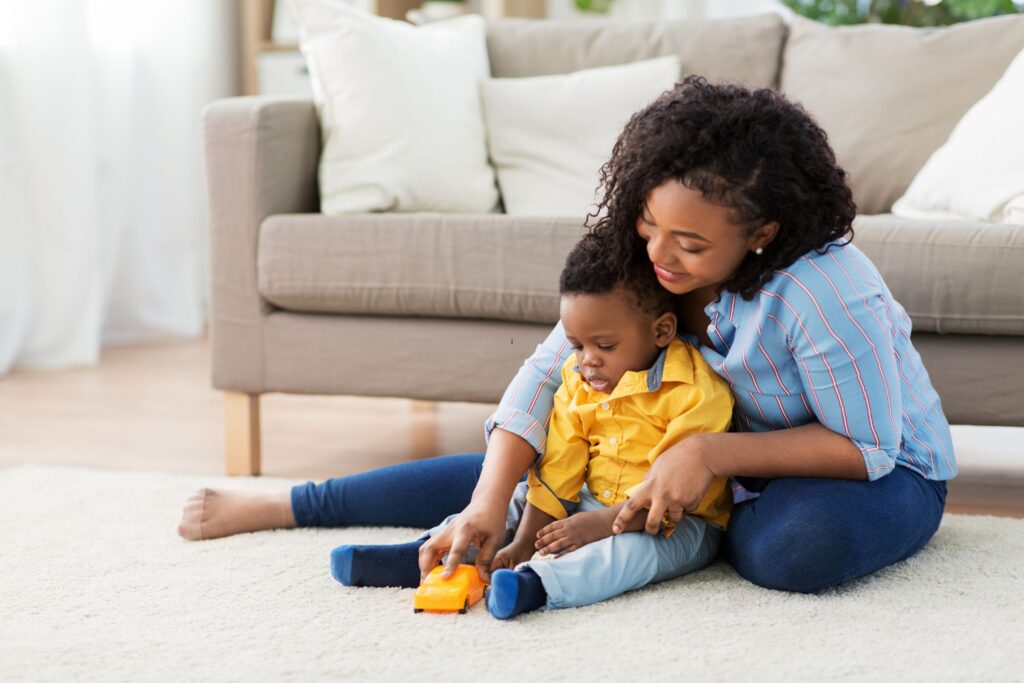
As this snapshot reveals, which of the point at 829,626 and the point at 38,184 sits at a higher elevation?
the point at 829,626

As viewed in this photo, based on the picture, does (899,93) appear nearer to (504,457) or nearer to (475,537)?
(504,457)

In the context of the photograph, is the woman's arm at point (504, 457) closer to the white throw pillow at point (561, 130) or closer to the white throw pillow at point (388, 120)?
the white throw pillow at point (388, 120)

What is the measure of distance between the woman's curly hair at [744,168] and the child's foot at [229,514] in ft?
1.96

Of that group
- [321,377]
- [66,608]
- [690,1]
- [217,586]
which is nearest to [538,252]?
[321,377]

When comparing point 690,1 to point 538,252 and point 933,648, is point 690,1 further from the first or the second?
point 933,648

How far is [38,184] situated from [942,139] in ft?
7.19

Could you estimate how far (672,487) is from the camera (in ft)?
3.98

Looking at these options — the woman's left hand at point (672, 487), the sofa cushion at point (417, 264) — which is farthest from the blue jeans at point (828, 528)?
the sofa cushion at point (417, 264)

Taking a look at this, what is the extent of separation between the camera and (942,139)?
2.20 meters

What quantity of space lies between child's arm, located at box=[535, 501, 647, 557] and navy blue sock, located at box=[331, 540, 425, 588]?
6.0 inches

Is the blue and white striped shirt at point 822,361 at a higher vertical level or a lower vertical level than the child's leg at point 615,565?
higher

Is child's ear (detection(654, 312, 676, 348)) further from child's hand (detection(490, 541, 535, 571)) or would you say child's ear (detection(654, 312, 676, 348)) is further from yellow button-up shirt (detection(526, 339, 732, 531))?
child's hand (detection(490, 541, 535, 571))

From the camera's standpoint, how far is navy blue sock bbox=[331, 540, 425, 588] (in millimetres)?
1324

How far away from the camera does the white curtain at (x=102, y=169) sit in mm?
3004
